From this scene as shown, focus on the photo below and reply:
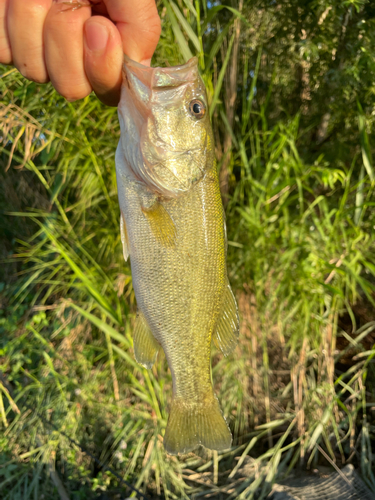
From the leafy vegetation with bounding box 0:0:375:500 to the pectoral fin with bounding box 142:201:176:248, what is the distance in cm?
108

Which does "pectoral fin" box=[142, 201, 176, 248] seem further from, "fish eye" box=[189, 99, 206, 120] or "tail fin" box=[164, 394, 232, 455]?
"tail fin" box=[164, 394, 232, 455]

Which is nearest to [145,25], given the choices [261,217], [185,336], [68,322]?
[185,336]

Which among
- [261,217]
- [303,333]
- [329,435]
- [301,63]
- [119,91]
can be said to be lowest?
[329,435]

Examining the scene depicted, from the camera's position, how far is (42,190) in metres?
3.49

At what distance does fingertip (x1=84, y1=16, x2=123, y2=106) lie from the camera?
40.8 inches

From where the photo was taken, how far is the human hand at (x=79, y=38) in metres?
1.05

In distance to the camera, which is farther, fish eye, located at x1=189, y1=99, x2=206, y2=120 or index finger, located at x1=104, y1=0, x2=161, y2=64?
fish eye, located at x1=189, y1=99, x2=206, y2=120

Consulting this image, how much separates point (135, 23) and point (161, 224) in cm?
64

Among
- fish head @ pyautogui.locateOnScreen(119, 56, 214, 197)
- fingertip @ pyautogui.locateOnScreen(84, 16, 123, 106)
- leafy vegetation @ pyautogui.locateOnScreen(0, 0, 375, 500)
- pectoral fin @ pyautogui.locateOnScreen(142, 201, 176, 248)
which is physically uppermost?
fingertip @ pyautogui.locateOnScreen(84, 16, 123, 106)

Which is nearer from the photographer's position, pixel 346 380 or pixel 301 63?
pixel 301 63

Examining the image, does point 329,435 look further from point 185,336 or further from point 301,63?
point 301,63

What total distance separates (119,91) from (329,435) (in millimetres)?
2683

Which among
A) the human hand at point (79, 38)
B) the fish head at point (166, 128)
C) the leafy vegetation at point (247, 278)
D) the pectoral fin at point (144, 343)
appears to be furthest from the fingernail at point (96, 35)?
the leafy vegetation at point (247, 278)

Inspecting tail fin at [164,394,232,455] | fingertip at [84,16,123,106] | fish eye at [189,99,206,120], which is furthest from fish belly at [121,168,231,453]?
fingertip at [84,16,123,106]
